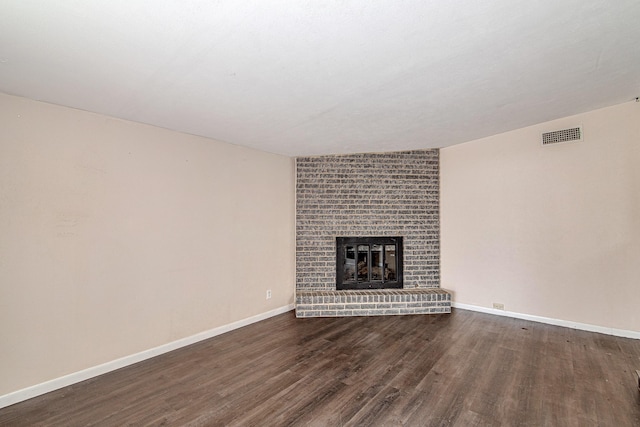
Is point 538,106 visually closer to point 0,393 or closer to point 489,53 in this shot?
point 489,53

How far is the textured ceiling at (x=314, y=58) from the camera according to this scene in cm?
133

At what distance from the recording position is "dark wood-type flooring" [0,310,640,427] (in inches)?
76.0

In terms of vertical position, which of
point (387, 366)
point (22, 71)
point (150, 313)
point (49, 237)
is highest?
point (22, 71)

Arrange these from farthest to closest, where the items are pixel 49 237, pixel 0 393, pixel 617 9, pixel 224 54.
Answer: pixel 49 237 → pixel 0 393 → pixel 224 54 → pixel 617 9

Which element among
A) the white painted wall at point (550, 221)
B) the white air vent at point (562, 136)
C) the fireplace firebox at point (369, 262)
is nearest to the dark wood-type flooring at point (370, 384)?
the white painted wall at point (550, 221)

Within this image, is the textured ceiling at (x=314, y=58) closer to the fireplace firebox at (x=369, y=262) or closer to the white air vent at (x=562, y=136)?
the white air vent at (x=562, y=136)

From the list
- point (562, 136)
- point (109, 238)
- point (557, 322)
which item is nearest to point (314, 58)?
point (109, 238)

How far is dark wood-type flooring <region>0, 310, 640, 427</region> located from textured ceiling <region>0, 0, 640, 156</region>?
226 cm

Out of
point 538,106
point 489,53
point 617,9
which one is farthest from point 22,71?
point 538,106

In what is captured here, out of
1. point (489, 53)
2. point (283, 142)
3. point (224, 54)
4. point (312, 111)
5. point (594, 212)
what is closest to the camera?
point (224, 54)

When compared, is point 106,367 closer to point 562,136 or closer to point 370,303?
point 370,303

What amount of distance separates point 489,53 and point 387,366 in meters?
2.52

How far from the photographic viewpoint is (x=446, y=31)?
1513 millimetres

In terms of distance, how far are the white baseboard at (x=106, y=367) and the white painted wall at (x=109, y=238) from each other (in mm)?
43
